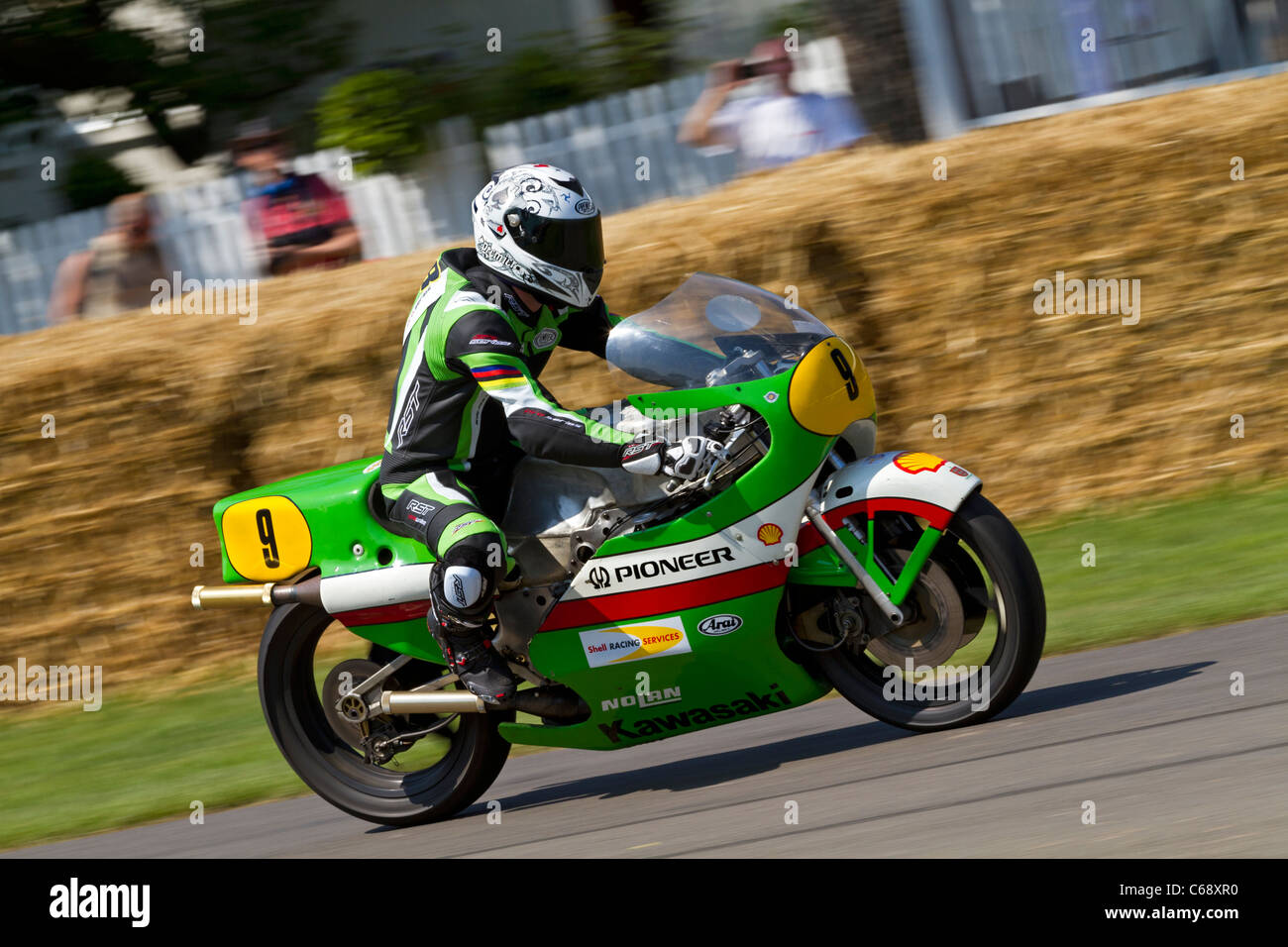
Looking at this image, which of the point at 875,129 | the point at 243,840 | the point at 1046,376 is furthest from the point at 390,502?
the point at 875,129

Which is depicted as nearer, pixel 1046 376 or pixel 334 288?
pixel 1046 376

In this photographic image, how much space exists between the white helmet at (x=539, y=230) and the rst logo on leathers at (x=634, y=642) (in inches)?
42.7

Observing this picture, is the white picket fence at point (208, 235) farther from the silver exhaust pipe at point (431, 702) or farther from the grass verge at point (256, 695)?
the silver exhaust pipe at point (431, 702)

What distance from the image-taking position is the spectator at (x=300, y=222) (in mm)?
10648

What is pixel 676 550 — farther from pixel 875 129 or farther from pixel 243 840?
pixel 875 129

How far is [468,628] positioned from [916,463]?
1.49 metres

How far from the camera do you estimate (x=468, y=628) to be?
5141 millimetres

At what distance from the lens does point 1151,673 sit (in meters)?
5.46

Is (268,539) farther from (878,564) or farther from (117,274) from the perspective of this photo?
(117,274)

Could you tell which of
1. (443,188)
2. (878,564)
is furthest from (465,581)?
(443,188)

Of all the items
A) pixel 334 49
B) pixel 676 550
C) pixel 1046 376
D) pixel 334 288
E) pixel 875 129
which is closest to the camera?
pixel 676 550

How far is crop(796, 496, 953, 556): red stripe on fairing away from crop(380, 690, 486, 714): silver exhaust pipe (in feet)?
3.79

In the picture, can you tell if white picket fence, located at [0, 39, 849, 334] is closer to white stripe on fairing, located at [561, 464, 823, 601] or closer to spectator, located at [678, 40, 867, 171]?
spectator, located at [678, 40, 867, 171]

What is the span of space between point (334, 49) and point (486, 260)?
13439mm
